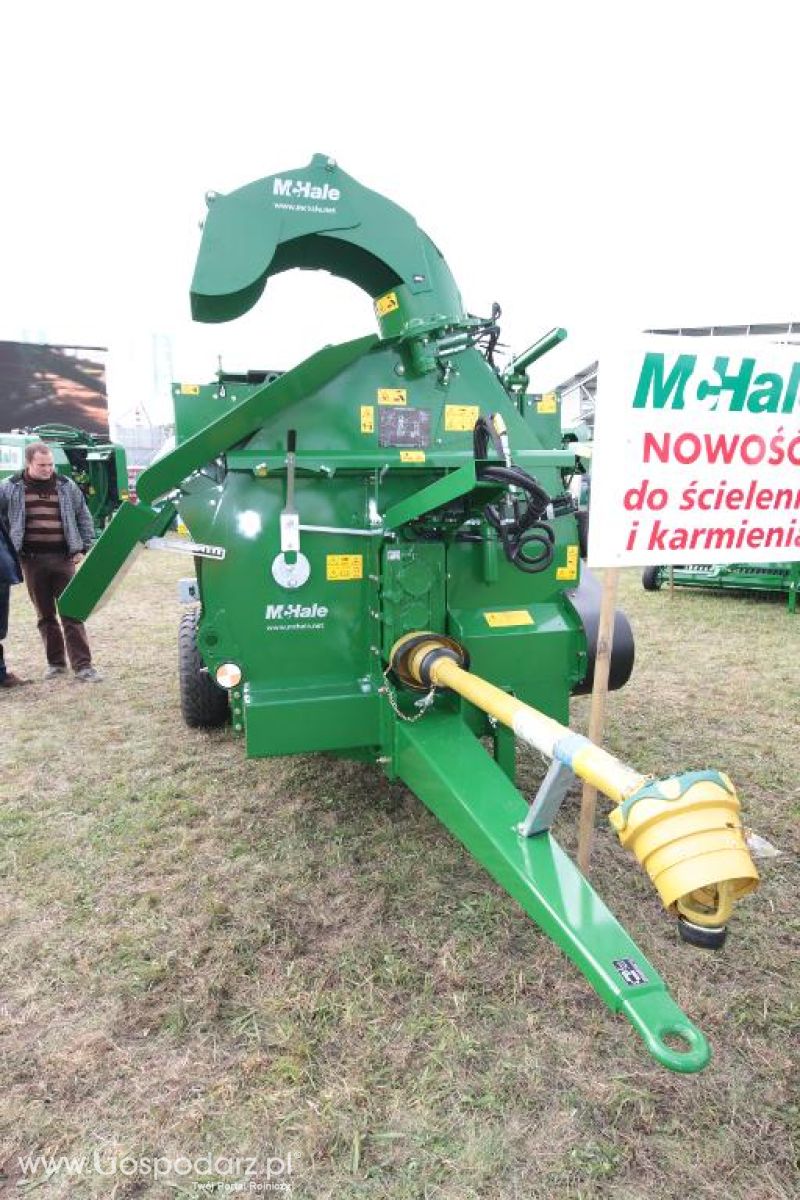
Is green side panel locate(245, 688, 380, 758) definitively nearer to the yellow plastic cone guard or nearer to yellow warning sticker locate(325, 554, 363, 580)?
yellow warning sticker locate(325, 554, 363, 580)

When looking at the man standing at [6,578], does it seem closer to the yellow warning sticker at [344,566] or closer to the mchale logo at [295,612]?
the mchale logo at [295,612]

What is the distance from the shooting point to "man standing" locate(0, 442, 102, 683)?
5.05 meters

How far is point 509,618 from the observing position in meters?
2.98

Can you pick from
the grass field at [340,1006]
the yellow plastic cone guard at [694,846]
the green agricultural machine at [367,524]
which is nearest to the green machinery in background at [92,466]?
the grass field at [340,1006]

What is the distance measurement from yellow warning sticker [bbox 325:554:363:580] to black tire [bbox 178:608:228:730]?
4.84 feet

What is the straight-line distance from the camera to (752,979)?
2211 mm

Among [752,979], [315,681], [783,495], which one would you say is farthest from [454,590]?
[752,979]

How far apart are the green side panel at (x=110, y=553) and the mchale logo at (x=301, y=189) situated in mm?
1303

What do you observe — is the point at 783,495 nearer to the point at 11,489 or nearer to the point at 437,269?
the point at 437,269

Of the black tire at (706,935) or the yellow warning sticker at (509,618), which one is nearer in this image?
the black tire at (706,935)

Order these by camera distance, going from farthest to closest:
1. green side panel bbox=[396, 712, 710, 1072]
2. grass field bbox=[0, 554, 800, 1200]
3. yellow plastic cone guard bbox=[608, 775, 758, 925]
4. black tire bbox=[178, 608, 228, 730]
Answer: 1. black tire bbox=[178, 608, 228, 730]
2. grass field bbox=[0, 554, 800, 1200]
3. green side panel bbox=[396, 712, 710, 1072]
4. yellow plastic cone guard bbox=[608, 775, 758, 925]

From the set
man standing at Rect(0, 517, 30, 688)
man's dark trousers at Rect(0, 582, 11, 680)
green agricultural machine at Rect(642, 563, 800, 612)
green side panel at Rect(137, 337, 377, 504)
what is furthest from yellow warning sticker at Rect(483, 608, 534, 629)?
green agricultural machine at Rect(642, 563, 800, 612)

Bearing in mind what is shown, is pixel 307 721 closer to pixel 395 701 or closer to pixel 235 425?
pixel 395 701

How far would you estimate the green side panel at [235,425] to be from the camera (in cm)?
256
